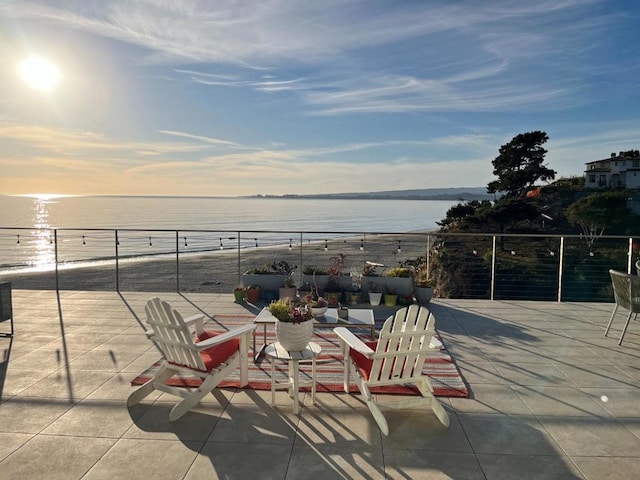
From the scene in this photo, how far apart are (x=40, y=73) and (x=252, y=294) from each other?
4814mm

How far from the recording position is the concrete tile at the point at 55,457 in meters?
2.21

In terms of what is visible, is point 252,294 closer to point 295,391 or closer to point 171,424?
point 295,391

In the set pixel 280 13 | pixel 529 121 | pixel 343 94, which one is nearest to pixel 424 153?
pixel 529 121

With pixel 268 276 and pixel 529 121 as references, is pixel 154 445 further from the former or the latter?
pixel 529 121

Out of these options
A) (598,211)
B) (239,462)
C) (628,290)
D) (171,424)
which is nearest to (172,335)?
(171,424)

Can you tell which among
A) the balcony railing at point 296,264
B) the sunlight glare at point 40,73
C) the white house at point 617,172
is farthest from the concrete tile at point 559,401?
the white house at point 617,172

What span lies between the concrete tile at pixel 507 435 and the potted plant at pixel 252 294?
147 inches

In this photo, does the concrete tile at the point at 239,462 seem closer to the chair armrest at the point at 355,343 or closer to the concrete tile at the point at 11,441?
the chair armrest at the point at 355,343

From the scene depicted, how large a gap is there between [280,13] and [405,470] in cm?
630

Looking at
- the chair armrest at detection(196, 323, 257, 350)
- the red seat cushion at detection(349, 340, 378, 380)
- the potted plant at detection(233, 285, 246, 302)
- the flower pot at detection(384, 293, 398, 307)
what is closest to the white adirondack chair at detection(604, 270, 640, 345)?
the flower pot at detection(384, 293, 398, 307)

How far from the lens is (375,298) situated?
5.89 meters

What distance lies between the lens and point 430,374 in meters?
3.57

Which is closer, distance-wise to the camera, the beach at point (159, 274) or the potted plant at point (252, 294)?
the potted plant at point (252, 294)

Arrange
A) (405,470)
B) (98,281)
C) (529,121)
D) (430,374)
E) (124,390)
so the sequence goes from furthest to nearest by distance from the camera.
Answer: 1. (529,121)
2. (98,281)
3. (430,374)
4. (124,390)
5. (405,470)
